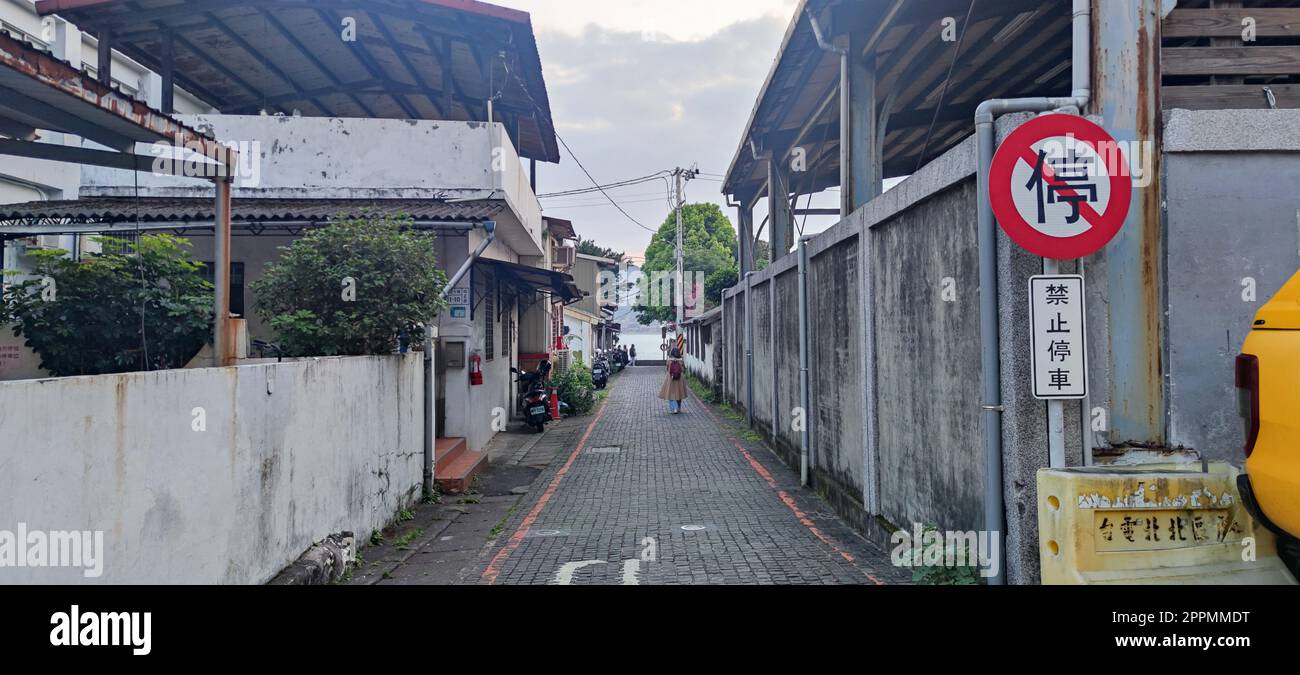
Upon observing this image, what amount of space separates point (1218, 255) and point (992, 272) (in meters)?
1.24

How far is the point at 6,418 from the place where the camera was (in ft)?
10.1

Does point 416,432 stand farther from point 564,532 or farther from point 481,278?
point 481,278

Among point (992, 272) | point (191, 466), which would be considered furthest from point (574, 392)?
point (992, 272)

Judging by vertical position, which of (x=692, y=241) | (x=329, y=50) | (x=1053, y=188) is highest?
(x=692, y=241)

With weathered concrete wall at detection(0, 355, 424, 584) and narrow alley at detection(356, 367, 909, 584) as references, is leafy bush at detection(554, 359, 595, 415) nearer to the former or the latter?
narrow alley at detection(356, 367, 909, 584)

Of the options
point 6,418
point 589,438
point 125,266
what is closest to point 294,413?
point 125,266

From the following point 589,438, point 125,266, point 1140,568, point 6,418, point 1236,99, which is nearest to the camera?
point 6,418

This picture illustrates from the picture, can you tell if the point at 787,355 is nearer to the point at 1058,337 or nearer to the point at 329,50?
the point at 1058,337

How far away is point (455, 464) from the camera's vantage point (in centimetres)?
1070

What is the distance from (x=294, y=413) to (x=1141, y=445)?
5620mm

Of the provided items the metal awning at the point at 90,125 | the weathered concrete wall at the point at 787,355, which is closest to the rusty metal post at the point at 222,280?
the metal awning at the point at 90,125

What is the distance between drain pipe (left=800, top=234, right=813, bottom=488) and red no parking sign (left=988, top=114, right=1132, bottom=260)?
19.5 ft

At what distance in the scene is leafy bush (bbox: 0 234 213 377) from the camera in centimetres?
529

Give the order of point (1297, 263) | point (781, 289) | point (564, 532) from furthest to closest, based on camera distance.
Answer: point (781, 289)
point (564, 532)
point (1297, 263)
